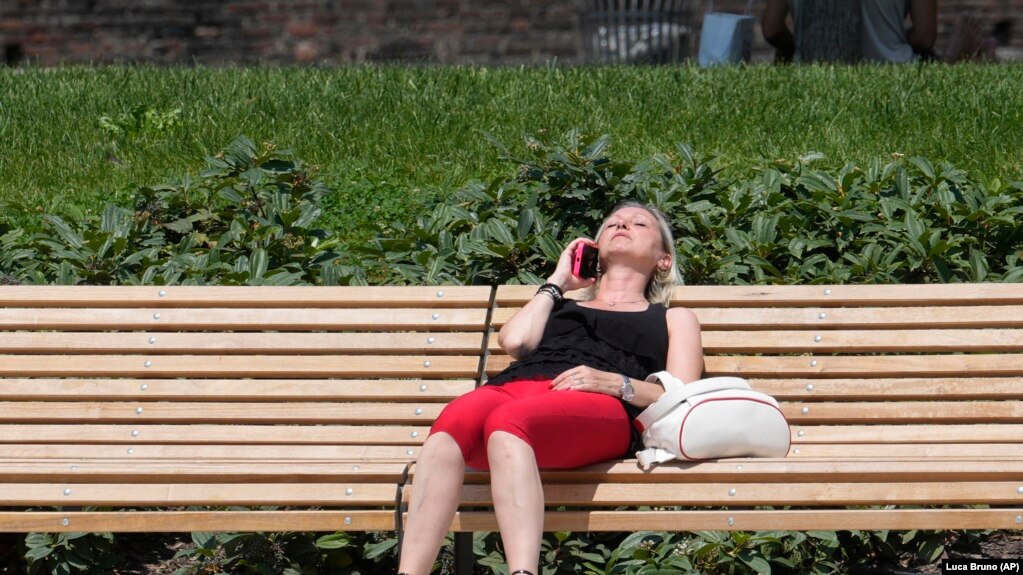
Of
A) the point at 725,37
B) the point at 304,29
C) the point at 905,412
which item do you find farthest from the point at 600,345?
the point at 304,29

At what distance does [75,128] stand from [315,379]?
12.6 ft

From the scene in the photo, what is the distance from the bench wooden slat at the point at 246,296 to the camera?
4188 mm

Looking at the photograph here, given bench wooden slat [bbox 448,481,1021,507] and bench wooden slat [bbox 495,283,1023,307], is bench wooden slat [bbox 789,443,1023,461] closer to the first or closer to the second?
bench wooden slat [bbox 448,481,1021,507]

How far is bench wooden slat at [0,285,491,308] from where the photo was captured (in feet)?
13.7

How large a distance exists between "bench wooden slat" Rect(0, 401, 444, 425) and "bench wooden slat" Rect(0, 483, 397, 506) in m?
0.52

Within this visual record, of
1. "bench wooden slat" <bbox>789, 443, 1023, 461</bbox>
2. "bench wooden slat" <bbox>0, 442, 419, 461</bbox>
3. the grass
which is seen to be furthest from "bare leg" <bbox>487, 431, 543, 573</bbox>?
the grass

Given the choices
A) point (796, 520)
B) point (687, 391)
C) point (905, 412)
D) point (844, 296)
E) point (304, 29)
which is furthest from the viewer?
point (304, 29)

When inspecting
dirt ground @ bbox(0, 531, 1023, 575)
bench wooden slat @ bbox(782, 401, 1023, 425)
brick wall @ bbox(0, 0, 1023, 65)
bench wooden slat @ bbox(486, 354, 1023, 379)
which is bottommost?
brick wall @ bbox(0, 0, 1023, 65)

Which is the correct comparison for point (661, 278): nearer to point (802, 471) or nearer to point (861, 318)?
point (861, 318)

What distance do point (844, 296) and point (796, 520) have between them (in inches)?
40.4

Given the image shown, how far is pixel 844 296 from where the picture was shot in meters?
4.10

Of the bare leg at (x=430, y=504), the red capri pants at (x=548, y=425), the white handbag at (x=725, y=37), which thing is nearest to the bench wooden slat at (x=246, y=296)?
the red capri pants at (x=548, y=425)

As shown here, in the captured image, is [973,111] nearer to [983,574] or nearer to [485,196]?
[485,196]

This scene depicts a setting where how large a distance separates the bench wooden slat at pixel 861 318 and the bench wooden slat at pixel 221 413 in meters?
0.90
